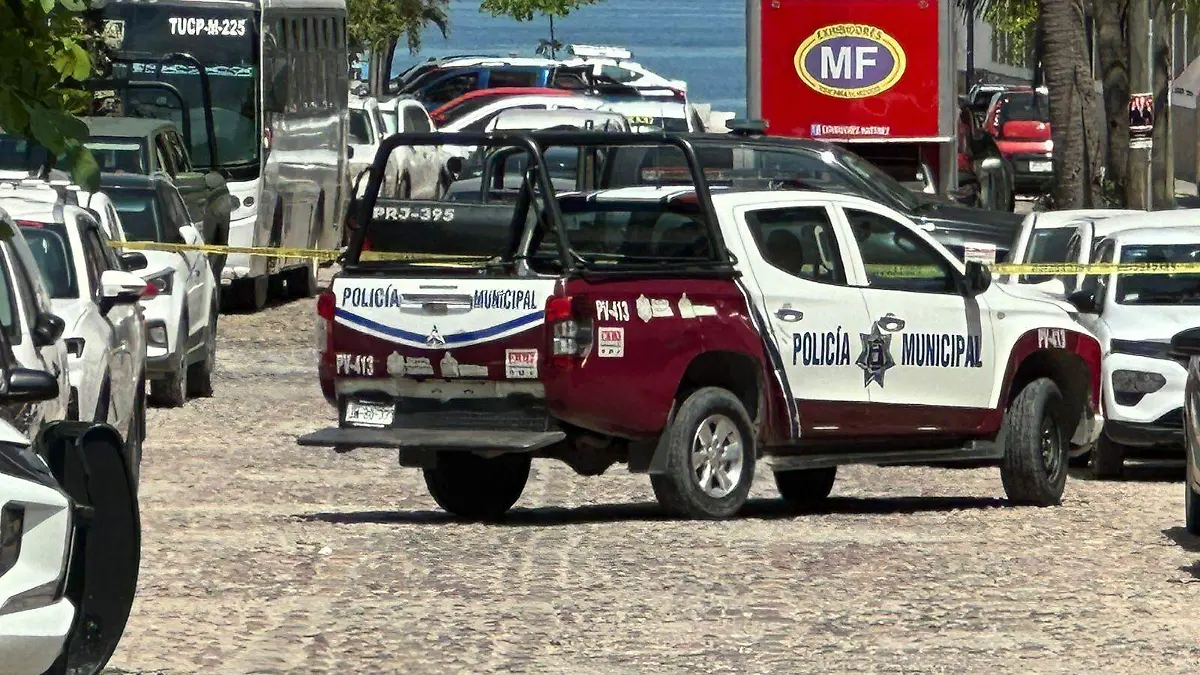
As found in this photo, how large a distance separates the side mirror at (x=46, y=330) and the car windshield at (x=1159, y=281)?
25.4ft

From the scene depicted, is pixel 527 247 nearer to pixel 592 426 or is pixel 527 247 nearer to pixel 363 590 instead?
pixel 592 426

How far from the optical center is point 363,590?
10.3 meters

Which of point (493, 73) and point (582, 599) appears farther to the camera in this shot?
point (493, 73)

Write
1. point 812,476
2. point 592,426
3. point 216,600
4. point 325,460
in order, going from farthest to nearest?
point 325,460
point 812,476
point 592,426
point 216,600

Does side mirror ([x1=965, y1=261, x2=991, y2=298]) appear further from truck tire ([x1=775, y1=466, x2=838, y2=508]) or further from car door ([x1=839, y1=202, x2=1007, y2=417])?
truck tire ([x1=775, y1=466, x2=838, y2=508])

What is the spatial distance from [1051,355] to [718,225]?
2661 millimetres

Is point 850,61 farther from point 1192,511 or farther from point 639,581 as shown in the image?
point 639,581

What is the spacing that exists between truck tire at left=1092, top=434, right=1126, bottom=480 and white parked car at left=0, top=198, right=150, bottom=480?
5.97 meters

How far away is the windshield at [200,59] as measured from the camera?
26.6 m

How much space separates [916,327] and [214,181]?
40.7 ft

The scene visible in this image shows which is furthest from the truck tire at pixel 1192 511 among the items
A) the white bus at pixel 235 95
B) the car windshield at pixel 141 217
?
the white bus at pixel 235 95

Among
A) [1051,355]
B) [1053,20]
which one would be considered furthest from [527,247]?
[1053,20]

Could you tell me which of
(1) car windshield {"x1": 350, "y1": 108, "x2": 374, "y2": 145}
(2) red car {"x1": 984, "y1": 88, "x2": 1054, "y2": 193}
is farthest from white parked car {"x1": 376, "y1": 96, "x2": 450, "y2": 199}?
(2) red car {"x1": 984, "y1": 88, "x2": 1054, "y2": 193}

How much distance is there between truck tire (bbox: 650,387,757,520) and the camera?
1245 centimetres
